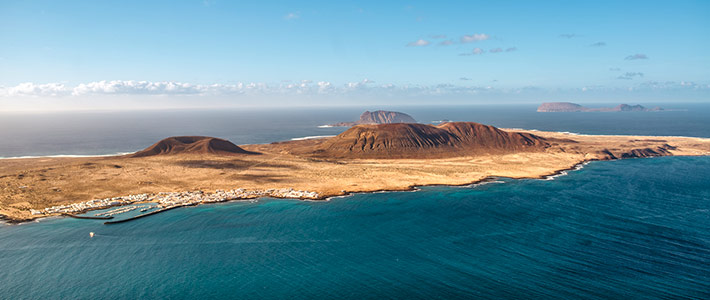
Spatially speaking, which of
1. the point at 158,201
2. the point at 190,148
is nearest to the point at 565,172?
the point at 158,201

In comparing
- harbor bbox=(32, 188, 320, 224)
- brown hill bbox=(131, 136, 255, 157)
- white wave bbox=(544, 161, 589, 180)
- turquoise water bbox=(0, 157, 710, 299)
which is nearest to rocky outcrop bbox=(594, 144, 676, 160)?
white wave bbox=(544, 161, 589, 180)

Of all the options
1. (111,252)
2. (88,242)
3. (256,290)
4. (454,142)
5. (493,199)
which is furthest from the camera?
(454,142)

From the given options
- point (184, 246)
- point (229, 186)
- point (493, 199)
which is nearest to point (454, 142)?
point (493, 199)

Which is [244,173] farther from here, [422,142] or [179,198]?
[422,142]

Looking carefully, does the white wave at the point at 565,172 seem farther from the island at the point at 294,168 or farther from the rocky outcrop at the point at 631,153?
the rocky outcrop at the point at 631,153

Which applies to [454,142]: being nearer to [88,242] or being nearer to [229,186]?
[229,186]

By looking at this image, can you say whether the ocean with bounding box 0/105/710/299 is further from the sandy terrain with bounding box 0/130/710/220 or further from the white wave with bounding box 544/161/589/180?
the white wave with bounding box 544/161/589/180
